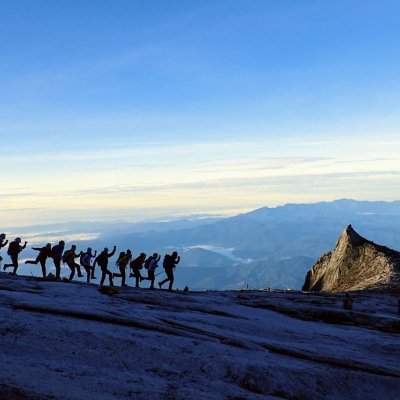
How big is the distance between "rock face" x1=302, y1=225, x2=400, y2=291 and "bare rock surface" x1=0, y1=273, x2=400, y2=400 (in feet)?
70.2

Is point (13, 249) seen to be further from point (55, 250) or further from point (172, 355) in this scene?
point (172, 355)

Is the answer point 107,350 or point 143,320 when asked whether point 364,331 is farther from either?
point 107,350

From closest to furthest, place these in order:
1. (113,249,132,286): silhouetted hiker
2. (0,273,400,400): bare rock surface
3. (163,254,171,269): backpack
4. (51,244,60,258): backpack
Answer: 1. (0,273,400,400): bare rock surface
2. (163,254,171,269): backpack
3. (51,244,60,258): backpack
4. (113,249,132,286): silhouetted hiker

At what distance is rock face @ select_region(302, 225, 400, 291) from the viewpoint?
133ft

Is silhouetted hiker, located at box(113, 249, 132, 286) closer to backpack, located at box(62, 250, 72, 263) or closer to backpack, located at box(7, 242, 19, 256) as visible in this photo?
backpack, located at box(62, 250, 72, 263)

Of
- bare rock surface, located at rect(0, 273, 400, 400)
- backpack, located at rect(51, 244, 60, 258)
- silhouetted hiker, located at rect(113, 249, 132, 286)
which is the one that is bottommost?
bare rock surface, located at rect(0, 273, 400, 400)

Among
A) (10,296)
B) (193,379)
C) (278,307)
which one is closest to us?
(193,379)

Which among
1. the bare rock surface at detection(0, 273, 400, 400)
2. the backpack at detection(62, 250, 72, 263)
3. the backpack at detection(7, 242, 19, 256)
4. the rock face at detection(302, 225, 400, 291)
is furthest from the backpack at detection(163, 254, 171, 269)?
the rock face at detection(302, 225, 400, 291)

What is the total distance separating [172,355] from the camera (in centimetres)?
1199

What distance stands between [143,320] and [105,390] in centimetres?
605

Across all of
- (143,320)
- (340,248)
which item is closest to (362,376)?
(143,320)

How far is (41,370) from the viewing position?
31.5 ft

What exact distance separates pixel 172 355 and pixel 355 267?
129 ft

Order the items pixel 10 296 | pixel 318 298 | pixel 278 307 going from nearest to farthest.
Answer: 1. pixel 10 296
2. pixel 278 307
3. pixel 318 298
